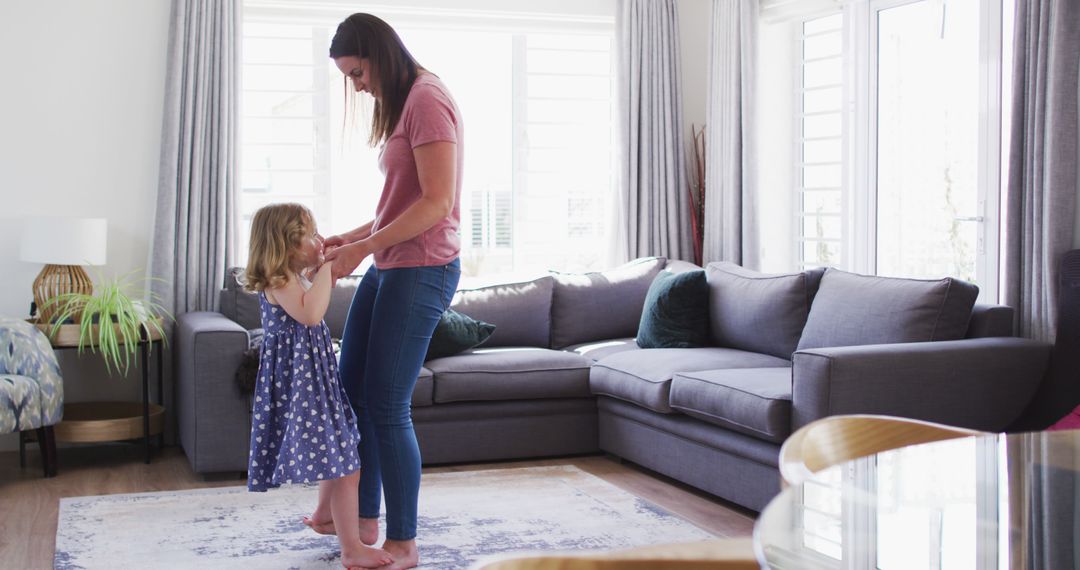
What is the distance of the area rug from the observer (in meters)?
3.22

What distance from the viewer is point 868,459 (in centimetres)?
157

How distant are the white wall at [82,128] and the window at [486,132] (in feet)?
1.57

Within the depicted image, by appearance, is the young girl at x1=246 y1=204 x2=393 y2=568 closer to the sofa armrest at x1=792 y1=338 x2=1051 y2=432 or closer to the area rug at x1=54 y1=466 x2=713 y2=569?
the area rug at x1=54 y1=466 x2=713 y2=569

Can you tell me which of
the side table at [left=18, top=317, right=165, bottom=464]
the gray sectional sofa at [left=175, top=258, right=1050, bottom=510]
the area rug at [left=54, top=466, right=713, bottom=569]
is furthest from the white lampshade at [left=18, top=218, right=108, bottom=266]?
the area rug at [left=54, top=466, right=713, bottom=569]

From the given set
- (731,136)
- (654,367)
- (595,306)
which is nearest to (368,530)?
(654,367)

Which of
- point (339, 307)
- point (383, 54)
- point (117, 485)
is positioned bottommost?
point (117, 485)

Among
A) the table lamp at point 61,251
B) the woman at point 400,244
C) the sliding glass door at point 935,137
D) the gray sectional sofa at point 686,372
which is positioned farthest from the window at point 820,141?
the table lamp at point 61,251

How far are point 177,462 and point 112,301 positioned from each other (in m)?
0.75

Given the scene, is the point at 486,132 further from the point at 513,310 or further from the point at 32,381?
the point at 32,381

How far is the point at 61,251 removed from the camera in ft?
15.1

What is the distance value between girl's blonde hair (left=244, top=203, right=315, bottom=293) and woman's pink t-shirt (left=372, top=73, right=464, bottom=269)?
0.24m

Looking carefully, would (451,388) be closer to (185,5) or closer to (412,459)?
(412,459)

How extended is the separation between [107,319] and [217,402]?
2.19 feet

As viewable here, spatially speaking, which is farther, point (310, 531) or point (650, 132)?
point (650, 132)
